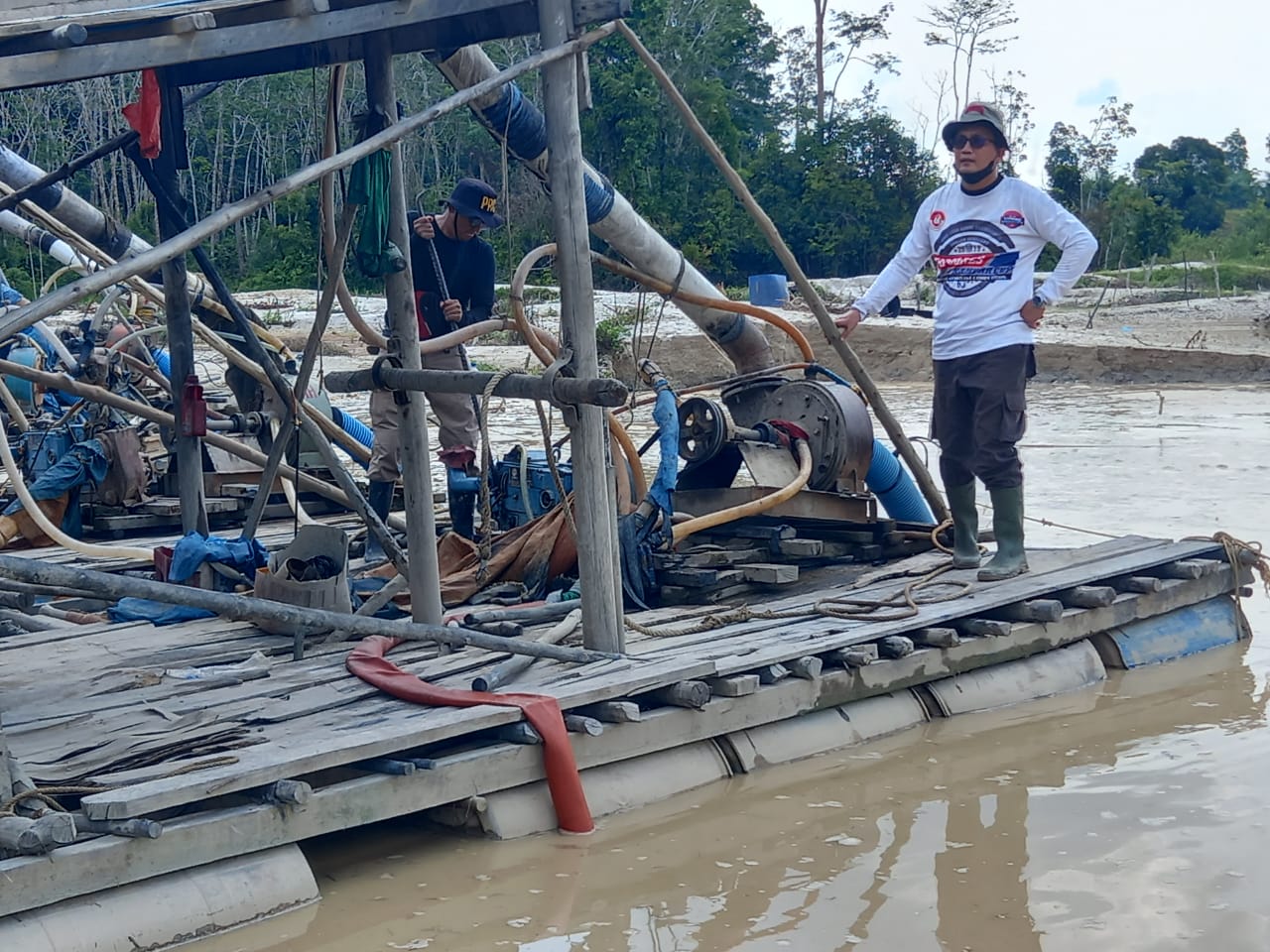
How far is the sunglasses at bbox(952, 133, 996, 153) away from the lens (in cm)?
586

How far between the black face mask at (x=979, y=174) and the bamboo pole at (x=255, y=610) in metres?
2.53

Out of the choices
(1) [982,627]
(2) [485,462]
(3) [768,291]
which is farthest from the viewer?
(3) [768,291]

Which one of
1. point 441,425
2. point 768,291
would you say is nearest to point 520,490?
point 441,425

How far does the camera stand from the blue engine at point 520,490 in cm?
674

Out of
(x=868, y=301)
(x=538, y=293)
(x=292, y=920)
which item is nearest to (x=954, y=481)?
(x=868, y=301)

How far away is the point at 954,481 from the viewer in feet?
20.3

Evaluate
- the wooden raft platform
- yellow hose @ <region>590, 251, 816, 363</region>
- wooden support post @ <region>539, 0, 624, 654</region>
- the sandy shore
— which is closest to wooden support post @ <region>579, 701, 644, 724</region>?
the wooden raft platform

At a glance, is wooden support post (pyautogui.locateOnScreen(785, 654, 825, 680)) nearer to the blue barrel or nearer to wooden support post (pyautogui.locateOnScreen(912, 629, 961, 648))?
wooden support post (pyautogui.locateOnScreen(912, 629, 961, 648))

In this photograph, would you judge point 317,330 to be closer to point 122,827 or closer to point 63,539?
point 63,539

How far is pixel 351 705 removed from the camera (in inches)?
167

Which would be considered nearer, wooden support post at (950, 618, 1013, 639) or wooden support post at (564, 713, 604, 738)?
wooden support post at (564, 713, 604, 738)

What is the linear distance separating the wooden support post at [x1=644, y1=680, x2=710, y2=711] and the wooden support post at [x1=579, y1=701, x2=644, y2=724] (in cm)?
17

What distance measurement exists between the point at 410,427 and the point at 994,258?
7.86 ft

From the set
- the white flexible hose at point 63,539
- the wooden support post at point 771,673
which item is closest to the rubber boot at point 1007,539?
the wooden support post at point 771,673
